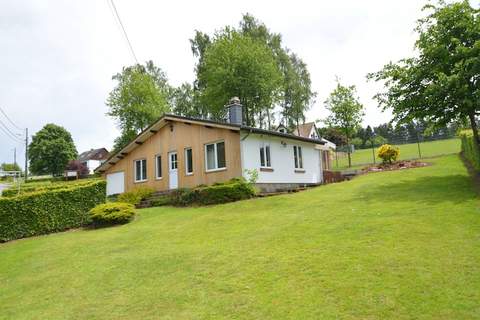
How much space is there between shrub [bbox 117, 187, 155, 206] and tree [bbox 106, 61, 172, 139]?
24497mm

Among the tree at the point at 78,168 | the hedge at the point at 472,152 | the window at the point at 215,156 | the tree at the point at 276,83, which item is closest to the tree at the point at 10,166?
the tree at the point at 78,168

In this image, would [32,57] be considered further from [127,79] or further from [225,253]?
[127,79]

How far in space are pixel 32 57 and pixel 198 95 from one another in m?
25.2

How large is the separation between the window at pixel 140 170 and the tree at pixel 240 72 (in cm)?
1213

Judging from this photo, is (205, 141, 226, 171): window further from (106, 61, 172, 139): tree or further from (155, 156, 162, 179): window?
(106, 61, 172, 139): tree

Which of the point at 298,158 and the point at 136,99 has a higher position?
the point at 136,99

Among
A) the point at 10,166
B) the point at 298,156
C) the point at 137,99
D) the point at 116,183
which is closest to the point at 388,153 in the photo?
the point at 298,156

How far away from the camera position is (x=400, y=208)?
383 inches

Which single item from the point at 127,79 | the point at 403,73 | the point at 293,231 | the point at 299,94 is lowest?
the point at 293,231

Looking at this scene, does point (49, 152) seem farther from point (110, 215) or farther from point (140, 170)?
point (110, 215)

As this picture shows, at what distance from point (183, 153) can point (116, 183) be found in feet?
23.4

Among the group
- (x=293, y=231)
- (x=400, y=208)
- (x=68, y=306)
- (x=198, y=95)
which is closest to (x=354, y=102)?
(x=198, y=95)

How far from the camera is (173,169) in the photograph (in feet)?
68.3

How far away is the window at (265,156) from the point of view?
18.6 metres
